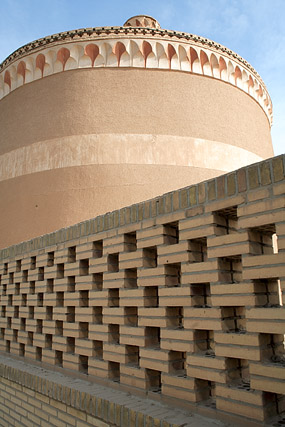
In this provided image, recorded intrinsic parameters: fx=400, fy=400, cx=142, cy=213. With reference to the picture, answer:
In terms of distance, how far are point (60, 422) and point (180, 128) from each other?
17.1ft

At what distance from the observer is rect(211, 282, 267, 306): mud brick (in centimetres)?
194

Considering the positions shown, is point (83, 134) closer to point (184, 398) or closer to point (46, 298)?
point (46, 298)

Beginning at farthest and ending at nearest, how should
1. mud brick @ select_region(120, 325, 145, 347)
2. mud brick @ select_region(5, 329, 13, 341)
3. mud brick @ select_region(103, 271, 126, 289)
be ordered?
mud brick @ select_region(5, 329, 13, 341), mud brick @ select_region(103, 271, 126, 289), mud brick @ select_region(120, 325, 145, 347)

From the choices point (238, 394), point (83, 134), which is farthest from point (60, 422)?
point (83, 134)

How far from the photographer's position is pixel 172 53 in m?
7.38

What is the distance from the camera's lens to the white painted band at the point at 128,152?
6.82 metres

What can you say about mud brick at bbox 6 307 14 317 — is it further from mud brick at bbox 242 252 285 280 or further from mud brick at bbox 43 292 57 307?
mud brick at bbox 242 252 285 280

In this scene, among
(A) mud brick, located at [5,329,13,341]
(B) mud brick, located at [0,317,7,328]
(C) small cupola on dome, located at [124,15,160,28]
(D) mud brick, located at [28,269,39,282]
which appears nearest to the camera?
(D) mud brick, located at [28,269,39,282]

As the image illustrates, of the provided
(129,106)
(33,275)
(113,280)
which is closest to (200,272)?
(113,280)

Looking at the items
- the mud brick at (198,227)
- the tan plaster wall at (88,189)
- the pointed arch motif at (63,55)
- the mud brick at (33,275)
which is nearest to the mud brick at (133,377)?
the mud brick at (198,227)

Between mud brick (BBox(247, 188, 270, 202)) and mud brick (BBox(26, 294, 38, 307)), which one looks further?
mud brick (BBox(26, 294, 38, 307))

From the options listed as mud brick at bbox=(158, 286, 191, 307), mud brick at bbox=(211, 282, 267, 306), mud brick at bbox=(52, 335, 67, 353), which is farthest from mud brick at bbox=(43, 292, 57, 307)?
mud brick at bbox=(211, 282, 267, 306)

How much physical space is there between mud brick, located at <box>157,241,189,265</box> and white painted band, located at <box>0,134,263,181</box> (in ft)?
14.5

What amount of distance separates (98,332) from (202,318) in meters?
1.07
